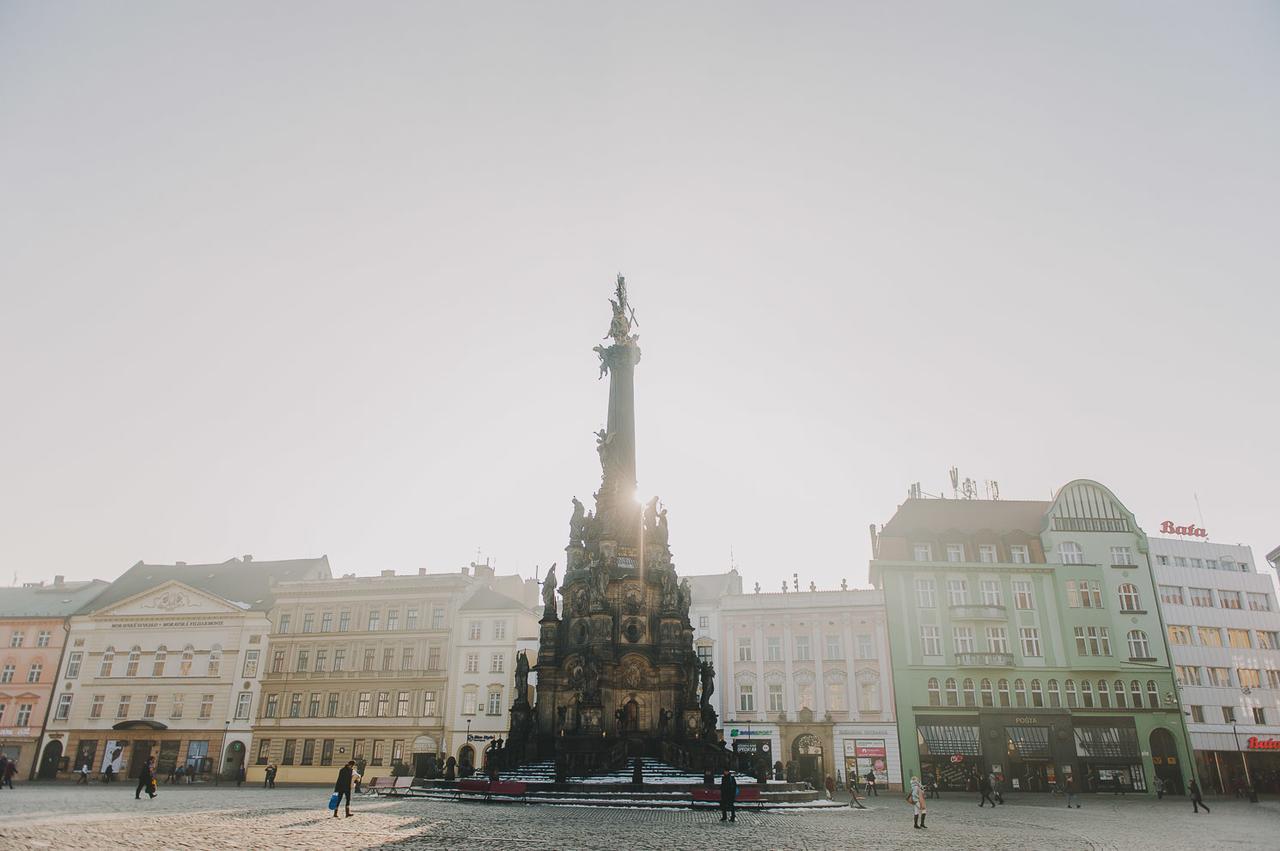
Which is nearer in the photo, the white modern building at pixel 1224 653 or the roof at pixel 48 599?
the white modern building at pixel 1224 653

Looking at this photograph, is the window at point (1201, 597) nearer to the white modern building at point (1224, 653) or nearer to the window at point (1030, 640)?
the white modern building at point (1224, 653)

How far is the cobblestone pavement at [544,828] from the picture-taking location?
13781 millimetres

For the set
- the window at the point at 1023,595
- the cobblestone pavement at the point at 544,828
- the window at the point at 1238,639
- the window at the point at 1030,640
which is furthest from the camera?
the window at the point at 1238,639

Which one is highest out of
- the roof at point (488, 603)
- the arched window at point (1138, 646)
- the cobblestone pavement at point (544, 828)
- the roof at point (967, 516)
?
the roof at point (967, 516)

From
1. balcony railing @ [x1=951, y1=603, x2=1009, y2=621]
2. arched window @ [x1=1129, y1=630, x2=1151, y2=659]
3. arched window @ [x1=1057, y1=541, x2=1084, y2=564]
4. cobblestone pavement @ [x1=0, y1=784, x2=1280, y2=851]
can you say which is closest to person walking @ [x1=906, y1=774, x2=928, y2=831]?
cobblestone pavement @ [x1=0, y1=784, x2=1280, y2=851]

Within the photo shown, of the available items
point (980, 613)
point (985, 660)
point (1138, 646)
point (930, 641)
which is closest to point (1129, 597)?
point (1138, 646)

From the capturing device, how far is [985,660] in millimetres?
44469

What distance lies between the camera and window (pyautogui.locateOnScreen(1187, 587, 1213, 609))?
48.7m

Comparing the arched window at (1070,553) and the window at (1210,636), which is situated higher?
the arched window at (1070,553)

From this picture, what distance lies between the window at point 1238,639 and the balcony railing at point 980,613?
14578 millimetres

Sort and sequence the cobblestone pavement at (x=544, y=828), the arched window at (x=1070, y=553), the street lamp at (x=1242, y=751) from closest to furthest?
1. the cobblestone pavement at (x=544, y=828)
2. the street lamp at (x=1242, y=751)
3. the arched window at (x=1070, y=553)

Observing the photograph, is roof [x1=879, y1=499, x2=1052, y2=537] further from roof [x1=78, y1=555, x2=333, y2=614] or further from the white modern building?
roof [x1=78, y1=555, x2=333, y2=614]

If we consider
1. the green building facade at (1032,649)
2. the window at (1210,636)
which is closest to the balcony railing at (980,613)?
the green building facade at (1032,649)

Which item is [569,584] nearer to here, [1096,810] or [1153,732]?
[1096,810]
